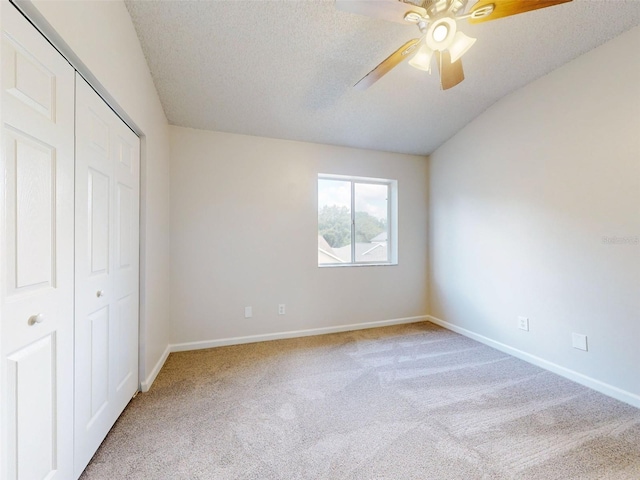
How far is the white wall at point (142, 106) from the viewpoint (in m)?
1.23

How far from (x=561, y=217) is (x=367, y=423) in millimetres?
2314

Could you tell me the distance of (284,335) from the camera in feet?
10.5

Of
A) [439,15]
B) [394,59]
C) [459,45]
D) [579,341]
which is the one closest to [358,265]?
[579,341]

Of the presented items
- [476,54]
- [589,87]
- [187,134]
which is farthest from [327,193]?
[589,87]

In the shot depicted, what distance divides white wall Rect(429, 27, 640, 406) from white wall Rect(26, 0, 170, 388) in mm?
3249

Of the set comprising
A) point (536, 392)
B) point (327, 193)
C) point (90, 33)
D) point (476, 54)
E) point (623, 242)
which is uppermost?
point (476, 54)

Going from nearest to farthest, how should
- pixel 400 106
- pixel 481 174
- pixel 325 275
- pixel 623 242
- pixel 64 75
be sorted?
pixel 64 75 < pixel 623 242 < pixel 400 106 < pixel 481 174 < pixel 325 275

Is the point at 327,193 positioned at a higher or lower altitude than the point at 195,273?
higher

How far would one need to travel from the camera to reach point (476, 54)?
2268 mm

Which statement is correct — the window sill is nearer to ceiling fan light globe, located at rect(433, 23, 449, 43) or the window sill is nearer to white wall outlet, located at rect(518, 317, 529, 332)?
white wall outlet, located at rect(518, 317, 529, 332)

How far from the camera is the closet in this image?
0.93m

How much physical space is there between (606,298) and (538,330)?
2.03 feet

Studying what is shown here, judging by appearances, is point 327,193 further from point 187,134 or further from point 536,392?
point 536,392

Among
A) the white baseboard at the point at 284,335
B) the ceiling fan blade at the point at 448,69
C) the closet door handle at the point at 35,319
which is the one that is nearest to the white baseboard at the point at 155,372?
the white baseboard at the point at 284,335
